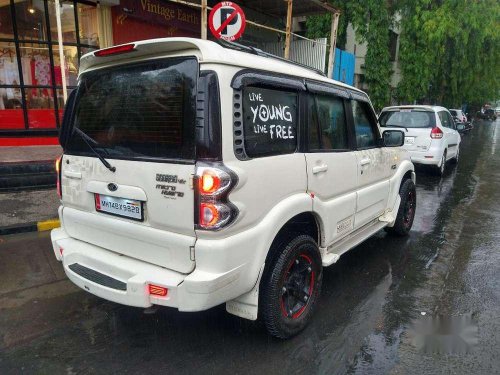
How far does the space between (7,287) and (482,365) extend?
4.02 metres

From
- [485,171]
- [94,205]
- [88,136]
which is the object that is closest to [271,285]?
[94,205]

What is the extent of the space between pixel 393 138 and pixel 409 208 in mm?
1319

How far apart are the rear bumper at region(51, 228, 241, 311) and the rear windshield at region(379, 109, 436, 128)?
8385 millimetres

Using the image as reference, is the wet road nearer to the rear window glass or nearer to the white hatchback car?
the rear window glass

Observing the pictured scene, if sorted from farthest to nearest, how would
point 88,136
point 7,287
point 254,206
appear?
1. point 7,287
2. point 88,136
3. point 254,206

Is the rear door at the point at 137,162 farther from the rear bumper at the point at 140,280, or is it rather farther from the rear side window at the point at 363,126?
the rear side window at the point at 363,126

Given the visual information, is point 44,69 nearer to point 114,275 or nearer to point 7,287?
point 7,287

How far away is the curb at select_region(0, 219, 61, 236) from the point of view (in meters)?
5.09

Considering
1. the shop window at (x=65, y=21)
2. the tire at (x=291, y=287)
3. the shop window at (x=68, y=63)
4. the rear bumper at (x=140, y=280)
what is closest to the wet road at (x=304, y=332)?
the tire at (x=291, y=287)

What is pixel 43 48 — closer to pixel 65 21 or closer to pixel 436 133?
pixel 65 21

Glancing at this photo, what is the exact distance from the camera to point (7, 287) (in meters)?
3.77

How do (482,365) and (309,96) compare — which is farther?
(309,96)

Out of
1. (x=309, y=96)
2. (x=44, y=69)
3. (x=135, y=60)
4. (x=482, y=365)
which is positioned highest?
(x=44, y=69)

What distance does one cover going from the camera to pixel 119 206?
2.71m
